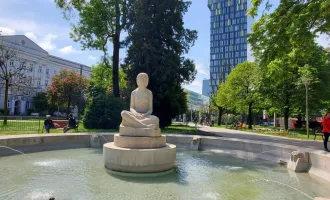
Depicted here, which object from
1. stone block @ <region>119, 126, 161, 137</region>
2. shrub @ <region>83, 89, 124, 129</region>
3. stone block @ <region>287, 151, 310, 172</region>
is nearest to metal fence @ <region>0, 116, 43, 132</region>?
shrub @ <region>83, 89, 124, 129</region>

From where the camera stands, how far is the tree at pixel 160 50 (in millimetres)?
24203

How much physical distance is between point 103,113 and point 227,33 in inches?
4868

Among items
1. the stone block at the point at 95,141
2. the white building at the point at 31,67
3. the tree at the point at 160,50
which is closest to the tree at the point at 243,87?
the tree at the point at 160,50

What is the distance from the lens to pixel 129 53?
2580 centimetres

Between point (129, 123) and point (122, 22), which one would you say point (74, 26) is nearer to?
→ point (122, 22)

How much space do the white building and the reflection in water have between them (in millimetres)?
65056

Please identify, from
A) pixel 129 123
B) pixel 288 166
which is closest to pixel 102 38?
pixel 129 123

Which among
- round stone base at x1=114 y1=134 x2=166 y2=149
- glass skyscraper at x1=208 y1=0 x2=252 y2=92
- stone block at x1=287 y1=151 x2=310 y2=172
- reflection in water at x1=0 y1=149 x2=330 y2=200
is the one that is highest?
glass skyscraper at x1=208 y1=0 x2=252 y2=92

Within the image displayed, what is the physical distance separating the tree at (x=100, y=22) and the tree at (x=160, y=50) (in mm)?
1148

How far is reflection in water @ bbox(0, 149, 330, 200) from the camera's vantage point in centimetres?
580

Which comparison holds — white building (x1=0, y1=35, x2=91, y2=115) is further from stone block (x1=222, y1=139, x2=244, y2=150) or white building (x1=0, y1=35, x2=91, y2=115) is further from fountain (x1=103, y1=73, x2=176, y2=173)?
fountain (x1=103, y1=73, x2=176, y2=173)

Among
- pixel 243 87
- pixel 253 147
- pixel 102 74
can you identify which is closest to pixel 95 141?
pixel 253 147

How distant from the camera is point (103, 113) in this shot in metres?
21.8

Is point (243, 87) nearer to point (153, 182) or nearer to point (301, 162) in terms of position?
point (301, 162)
